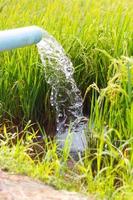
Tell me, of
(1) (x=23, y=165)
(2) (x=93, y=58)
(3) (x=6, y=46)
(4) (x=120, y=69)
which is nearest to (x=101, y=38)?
(2) (x=93, y=58)

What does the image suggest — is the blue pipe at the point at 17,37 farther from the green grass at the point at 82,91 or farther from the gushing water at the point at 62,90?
the gushing water at the point at 62,90

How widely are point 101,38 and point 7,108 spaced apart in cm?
70

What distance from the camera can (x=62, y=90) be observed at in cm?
382

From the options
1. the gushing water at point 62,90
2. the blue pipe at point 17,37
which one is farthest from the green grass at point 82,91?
the blue pipe at point 17,37

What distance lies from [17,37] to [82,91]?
6.46 ft

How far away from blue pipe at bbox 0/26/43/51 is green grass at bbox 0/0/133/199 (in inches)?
20.8

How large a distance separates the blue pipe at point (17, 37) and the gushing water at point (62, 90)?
53.7 inches

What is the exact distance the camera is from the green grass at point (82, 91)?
258 centimetres

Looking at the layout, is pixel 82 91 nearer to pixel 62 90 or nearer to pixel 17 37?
pixel 62 90

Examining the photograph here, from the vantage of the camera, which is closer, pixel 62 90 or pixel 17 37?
pixel 17 37

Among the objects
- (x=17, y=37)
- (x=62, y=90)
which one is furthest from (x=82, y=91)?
(x=17, y=37)

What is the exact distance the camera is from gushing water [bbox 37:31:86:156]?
3553 mm

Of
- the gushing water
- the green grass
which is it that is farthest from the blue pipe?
the gushing water

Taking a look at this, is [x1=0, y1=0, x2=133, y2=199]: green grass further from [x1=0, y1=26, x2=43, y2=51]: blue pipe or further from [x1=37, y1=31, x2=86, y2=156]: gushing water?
[x1=0, y1=26, x2=43, y2=51]: blue pipe
